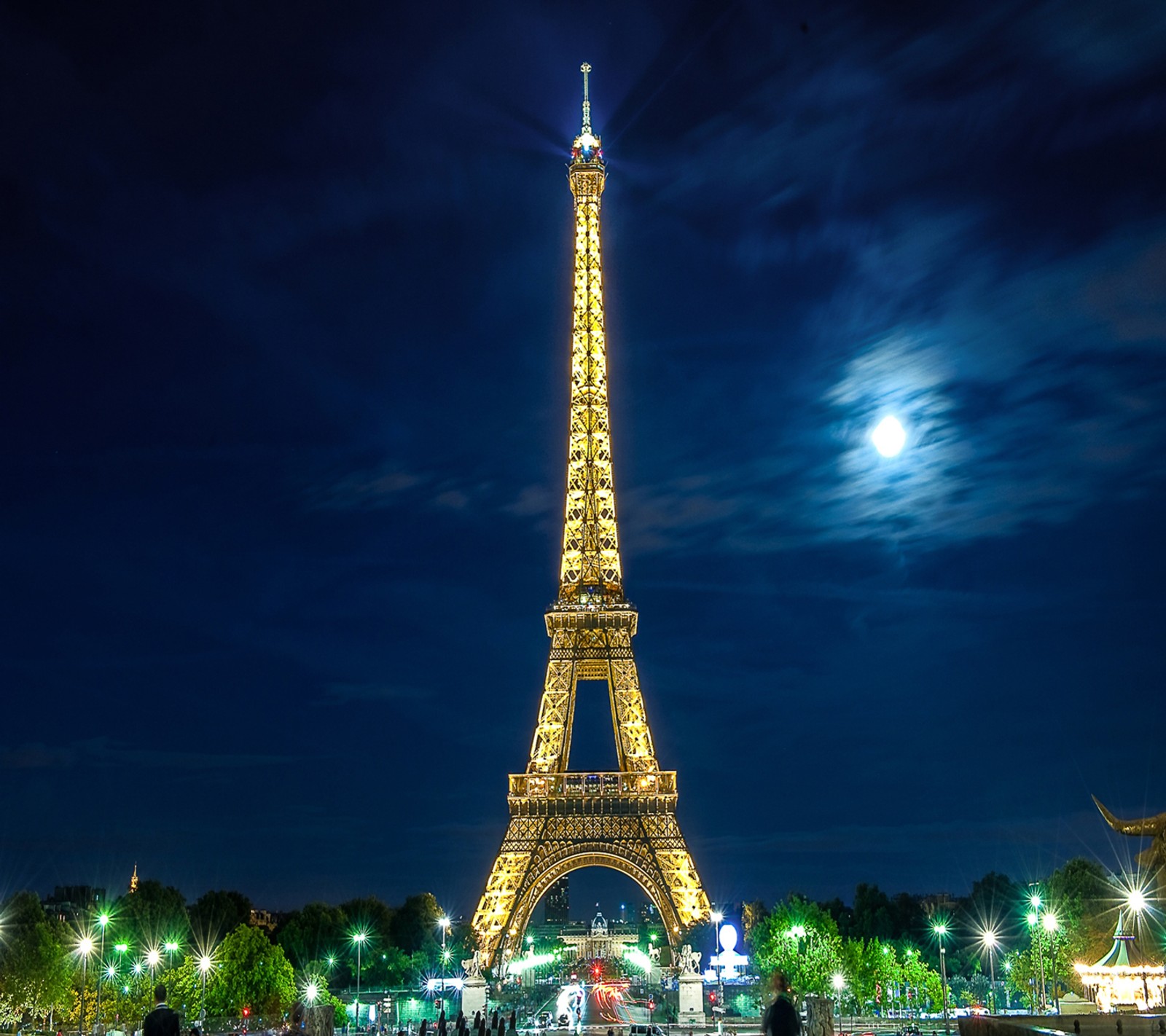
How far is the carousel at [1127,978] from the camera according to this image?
132 feet

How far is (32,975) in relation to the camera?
2138 inches

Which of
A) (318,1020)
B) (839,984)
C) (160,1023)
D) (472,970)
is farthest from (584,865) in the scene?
(160,1023)

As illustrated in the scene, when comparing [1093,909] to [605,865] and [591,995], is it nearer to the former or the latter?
[605,865]

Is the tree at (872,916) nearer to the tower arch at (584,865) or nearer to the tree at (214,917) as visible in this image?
the tower arch at (584,865)

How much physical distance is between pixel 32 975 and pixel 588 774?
114ft

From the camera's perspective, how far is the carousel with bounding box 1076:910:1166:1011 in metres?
40.3

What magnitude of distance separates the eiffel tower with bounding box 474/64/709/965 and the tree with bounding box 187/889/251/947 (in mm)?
30429

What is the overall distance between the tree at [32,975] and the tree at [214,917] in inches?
1284

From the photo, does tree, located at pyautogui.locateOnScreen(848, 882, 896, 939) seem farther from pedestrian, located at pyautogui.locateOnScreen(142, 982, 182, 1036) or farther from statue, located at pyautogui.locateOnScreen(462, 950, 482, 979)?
pedestrian, located at pyautogui.locateOnScreen(142, 982, 182, 1036)

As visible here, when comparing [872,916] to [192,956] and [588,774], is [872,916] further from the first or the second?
[192,956]

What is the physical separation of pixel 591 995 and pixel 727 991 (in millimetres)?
21117

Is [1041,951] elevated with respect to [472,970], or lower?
lower

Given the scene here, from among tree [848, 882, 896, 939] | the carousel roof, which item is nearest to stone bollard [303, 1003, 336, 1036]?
the carousel roof

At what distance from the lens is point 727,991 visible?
237 ft
